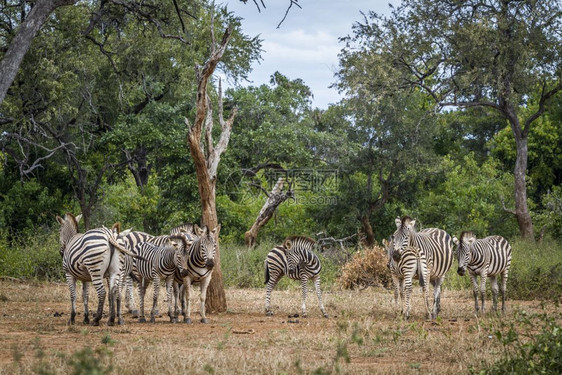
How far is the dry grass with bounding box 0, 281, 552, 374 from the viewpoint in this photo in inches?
289

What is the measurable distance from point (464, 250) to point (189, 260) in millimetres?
5256

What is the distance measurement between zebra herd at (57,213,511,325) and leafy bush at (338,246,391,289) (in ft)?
17.5

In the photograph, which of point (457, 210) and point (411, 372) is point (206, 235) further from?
point (457, 210)

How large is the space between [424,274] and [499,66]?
15.9 metres

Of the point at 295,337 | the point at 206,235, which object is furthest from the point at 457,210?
the point at 295,337

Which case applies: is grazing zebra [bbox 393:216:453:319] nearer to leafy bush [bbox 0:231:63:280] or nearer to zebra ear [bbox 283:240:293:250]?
zebra ear [bbox 283:240:293:250]

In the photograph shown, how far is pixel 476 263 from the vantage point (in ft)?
46.0

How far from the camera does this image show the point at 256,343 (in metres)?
9.89

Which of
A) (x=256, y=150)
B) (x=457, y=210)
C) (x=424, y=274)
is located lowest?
(x=424, y=274)

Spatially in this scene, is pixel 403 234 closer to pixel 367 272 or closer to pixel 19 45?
pixel 367 272

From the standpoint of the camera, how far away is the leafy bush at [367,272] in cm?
2022

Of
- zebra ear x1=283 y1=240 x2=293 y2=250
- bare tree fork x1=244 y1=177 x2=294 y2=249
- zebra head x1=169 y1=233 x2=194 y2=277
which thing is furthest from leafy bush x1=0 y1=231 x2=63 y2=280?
zebra head x1=169 y1=233 x2=194 y2=277

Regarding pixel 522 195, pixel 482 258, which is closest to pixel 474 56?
pixel 522 195

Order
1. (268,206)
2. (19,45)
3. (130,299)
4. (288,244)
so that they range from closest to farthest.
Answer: (19,45) < (130,299) < (288,244) < (268,206)
